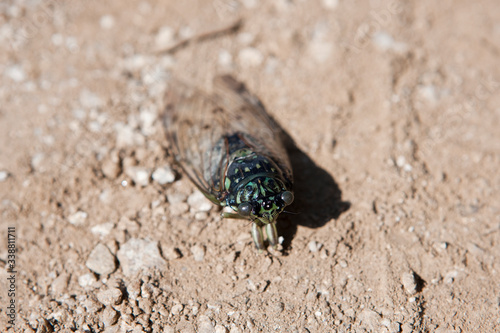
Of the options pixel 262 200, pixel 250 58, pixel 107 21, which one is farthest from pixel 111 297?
pixel 107 21

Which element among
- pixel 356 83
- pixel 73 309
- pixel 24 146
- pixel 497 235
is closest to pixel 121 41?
pixel 24 146

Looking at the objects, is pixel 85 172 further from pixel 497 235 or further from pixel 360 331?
Answer: pixel 497 235

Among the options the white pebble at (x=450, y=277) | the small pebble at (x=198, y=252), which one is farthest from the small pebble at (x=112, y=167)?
the white pebble at (x=450, y=277)

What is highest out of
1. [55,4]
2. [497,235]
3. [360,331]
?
[55,4]

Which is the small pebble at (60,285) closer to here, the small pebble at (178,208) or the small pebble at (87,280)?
the small pebble at (87,280)

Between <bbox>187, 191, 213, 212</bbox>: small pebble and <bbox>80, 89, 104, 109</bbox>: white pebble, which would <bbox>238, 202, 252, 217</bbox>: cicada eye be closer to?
<bbox>187, 191, 213, 212</bbox>: small pebble

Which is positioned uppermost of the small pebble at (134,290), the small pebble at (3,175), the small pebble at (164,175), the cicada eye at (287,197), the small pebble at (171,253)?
the cicada eye at (287,197)
